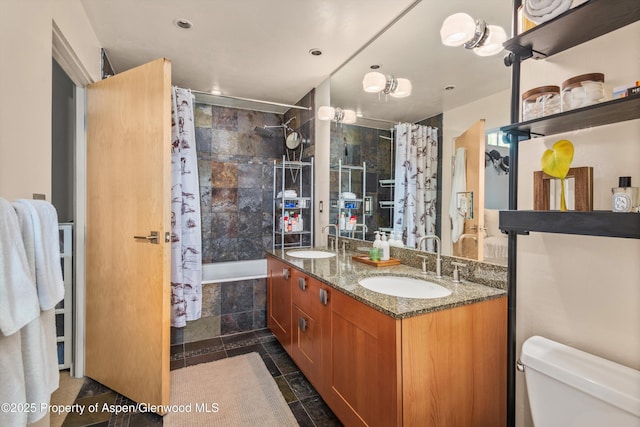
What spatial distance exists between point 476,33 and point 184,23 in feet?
5.65

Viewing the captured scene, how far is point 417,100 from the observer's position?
1.84m

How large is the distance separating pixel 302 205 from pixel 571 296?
232 cm

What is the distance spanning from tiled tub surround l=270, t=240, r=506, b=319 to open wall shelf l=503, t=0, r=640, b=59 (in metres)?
0.95

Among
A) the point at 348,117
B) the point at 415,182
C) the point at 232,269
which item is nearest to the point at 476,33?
the point at 415,182

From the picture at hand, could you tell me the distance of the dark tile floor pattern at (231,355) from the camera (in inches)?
64.1

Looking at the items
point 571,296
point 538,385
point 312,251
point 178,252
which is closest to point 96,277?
point 178,252

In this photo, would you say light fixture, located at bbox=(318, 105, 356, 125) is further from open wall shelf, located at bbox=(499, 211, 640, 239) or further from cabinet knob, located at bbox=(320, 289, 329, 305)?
open wall shelf, located at bbox=(499, 211, 640, 239)

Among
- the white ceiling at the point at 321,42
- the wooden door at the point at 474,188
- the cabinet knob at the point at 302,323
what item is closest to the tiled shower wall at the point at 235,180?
the white ceiling at the point at 321,42

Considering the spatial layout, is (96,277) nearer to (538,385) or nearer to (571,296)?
(538,385)

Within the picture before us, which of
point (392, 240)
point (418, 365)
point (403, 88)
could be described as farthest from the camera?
point (392, 240)

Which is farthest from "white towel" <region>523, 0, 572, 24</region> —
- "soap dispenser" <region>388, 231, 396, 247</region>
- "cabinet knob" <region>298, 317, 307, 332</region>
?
"cabinet knob" <region>298, 317, 307, 332</region>

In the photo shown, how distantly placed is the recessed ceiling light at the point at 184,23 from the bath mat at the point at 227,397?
236 centimetres

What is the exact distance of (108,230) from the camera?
1879 mm

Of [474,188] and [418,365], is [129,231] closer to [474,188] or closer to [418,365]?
[418,365]
